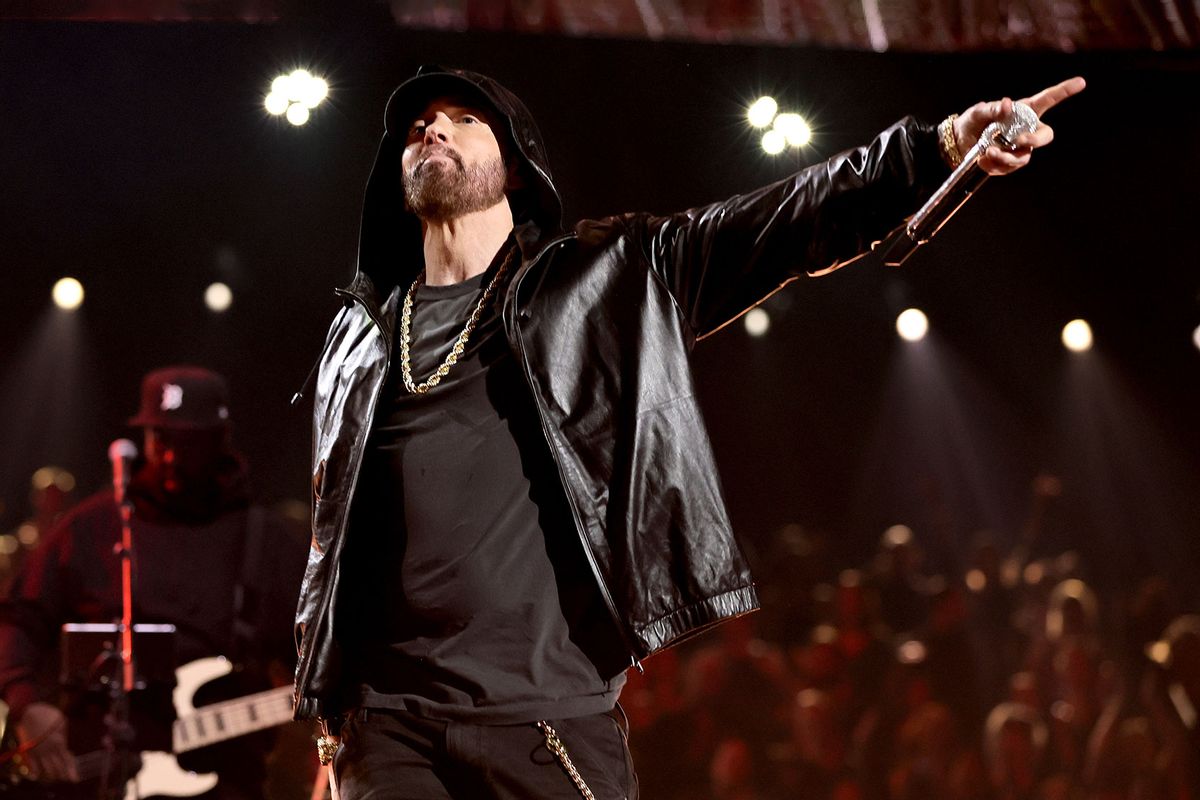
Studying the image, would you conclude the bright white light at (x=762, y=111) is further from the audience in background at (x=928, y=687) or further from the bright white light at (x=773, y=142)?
the audience in background at (x=928, y=687)

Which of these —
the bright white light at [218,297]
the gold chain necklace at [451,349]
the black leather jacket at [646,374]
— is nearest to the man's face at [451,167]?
the gold chain necklace at [451,349]

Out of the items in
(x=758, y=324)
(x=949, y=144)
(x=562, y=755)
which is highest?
(x=758, y=324)

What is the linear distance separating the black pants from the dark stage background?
3473mm

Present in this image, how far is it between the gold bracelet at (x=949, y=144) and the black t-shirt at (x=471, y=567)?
2.70ft

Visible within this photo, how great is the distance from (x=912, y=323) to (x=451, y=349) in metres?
6.21

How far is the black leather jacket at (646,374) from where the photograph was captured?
1929mm

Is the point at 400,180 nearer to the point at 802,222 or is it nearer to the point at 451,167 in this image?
the point at 451,167

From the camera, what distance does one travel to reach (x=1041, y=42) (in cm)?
384

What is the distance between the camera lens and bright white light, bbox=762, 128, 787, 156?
232 inches

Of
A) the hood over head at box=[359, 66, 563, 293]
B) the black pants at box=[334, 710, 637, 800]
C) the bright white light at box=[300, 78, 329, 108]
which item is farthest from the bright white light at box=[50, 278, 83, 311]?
the black pants at box=[334, 710, 637, 800]

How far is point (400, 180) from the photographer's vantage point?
8.88 feet

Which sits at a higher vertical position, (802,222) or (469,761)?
(802,222)

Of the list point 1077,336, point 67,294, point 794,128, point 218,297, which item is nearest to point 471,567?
point 794,128

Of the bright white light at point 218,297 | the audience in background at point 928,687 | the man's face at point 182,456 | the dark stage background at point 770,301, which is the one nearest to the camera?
the man's face at point 182,456
